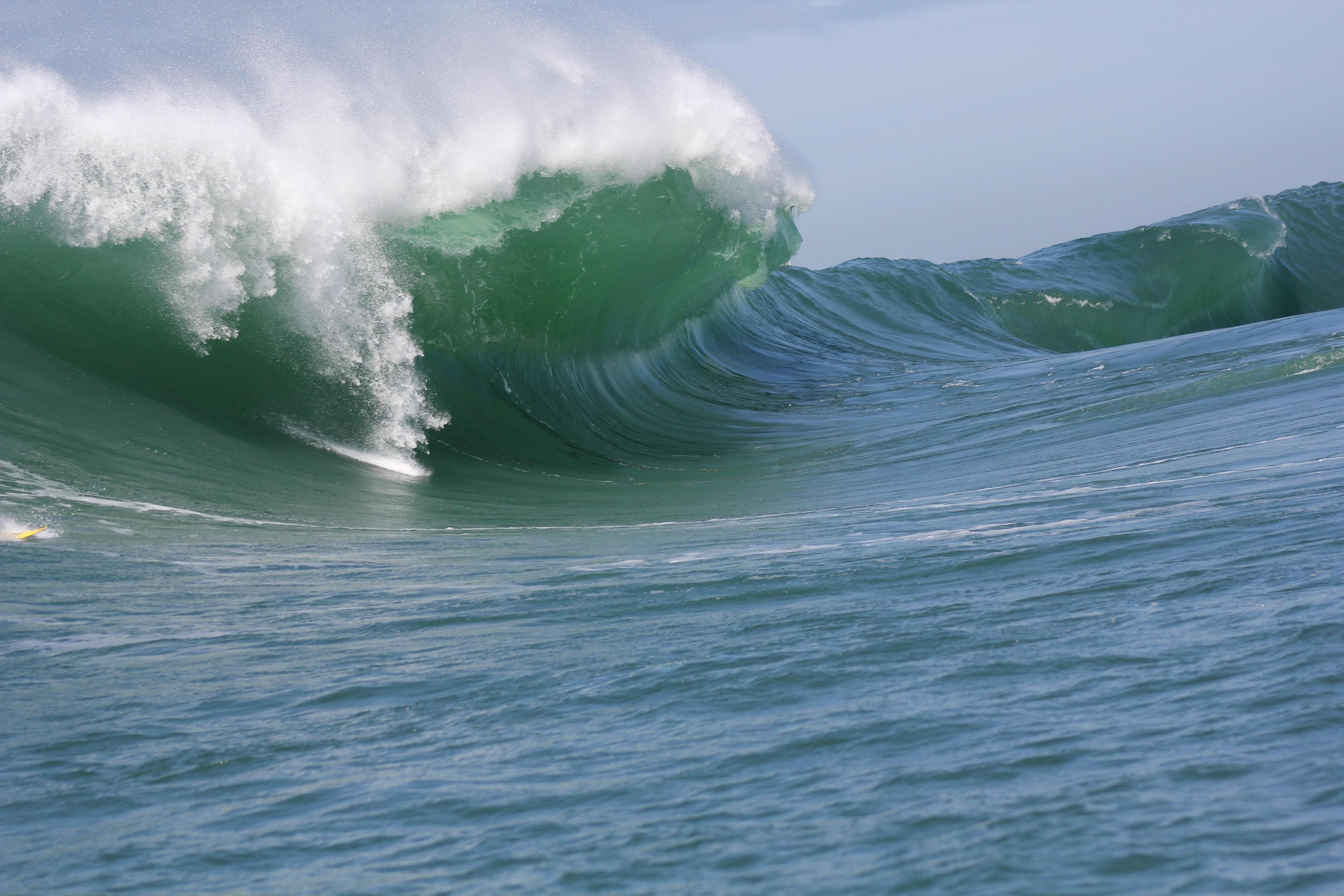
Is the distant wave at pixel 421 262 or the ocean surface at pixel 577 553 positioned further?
the distant wave at pixel 421 262

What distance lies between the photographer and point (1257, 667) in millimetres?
2787

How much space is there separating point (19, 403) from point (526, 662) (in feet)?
18.9

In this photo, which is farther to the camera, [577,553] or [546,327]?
[546,327]

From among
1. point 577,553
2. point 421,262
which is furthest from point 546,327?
point 577,553

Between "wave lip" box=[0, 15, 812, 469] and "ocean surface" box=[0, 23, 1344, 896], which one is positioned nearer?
"ocean surface" box=[0, 23, 1344, 896]

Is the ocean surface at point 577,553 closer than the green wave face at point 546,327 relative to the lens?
Yes

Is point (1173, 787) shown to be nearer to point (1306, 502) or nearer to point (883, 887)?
point (883, 887)

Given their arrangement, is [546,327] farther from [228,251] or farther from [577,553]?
[577,553]

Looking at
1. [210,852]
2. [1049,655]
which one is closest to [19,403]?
[210,852]

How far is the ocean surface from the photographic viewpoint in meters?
2.30

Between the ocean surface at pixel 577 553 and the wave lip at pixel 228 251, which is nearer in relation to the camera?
the ocean surface at pixel 577 553

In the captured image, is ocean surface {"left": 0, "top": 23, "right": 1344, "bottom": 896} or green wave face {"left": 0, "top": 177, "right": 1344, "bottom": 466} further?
green wave face {"left": 0, "top": 177, "right": 1344, "bottom": 466}

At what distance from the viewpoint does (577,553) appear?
5.57 meters

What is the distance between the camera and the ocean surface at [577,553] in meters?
2.30
